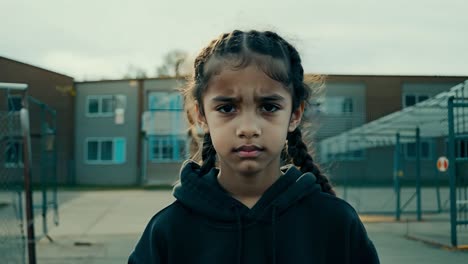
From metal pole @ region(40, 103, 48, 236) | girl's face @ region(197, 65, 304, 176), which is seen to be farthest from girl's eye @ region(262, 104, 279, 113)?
metal pole @ region(40, 103, 48, 236)

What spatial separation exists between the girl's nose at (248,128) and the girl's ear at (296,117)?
0.80 ft

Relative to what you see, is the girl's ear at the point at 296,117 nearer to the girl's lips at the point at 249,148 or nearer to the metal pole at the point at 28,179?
the girl's lips at the point at 249,148

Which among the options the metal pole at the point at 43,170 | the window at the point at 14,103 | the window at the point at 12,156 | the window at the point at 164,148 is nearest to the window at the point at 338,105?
the window at the point at 164,148

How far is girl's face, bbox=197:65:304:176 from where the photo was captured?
1.97 metres

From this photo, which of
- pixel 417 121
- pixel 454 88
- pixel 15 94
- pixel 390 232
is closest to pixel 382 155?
pixel 417 121

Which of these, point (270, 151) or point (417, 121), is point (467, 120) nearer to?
point (417, 121)

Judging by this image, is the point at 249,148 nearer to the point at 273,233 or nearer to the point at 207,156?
the point at 273,233

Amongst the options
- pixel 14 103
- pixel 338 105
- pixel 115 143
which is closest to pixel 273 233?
pixel 14 103

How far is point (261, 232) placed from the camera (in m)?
2.04

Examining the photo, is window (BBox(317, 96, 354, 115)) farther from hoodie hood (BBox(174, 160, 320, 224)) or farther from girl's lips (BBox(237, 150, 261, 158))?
girl's lips (BBox(237, 150, 261, 158))

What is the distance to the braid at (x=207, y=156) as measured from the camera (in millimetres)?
2346

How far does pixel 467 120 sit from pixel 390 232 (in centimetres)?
214

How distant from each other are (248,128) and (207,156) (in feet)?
1.56

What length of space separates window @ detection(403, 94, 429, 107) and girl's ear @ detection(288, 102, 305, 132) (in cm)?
855
